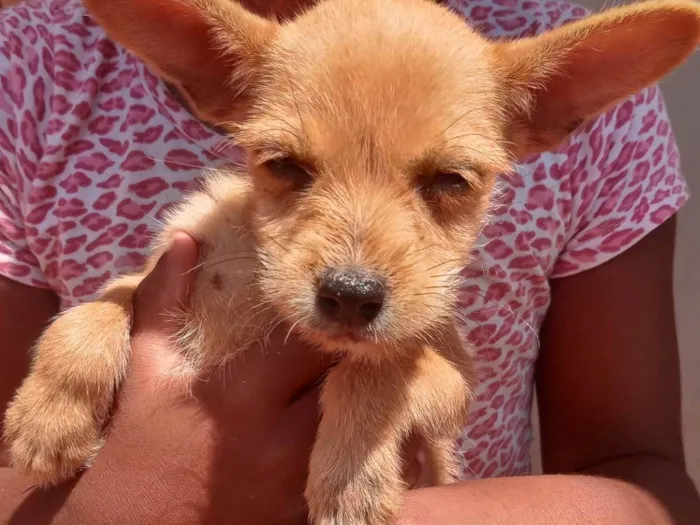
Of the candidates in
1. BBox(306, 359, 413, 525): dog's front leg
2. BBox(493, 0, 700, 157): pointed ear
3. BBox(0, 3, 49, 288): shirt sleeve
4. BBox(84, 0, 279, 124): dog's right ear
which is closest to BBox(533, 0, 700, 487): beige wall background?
BBox(493, 0, 700, 157): pointed ear

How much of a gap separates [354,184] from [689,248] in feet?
8.98

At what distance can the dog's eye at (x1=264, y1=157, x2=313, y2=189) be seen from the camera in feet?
4.24

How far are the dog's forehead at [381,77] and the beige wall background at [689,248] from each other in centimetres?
213

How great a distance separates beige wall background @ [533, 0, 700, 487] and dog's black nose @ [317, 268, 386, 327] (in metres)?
2.55

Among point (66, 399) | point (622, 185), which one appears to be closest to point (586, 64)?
point (622, 185)

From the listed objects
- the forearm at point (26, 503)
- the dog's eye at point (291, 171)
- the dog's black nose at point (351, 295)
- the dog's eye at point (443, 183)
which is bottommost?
the forearm at point (26, 503)

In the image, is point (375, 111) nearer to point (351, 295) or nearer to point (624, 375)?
point (351, 295)

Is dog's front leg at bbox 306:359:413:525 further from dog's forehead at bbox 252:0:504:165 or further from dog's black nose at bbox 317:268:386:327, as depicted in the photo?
dog's forehead at bbox 252:0:504:165

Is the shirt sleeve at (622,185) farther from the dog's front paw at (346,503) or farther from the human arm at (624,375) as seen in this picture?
the dog's front paw at (346,503)

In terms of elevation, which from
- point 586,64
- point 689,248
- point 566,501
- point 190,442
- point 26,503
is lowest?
point 26,503

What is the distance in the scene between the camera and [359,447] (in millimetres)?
1325

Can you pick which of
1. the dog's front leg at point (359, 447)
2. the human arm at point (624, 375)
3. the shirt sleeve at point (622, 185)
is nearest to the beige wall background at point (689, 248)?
the human arm at point (624, 375)

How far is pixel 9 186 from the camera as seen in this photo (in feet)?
5.73

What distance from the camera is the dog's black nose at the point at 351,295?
110 centimetres
